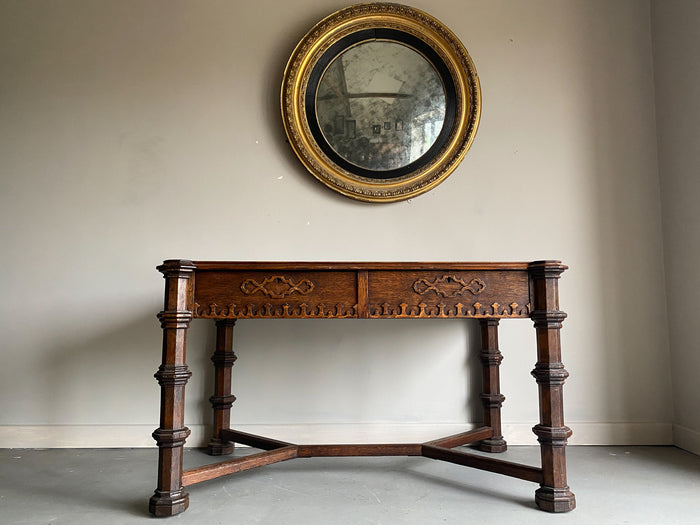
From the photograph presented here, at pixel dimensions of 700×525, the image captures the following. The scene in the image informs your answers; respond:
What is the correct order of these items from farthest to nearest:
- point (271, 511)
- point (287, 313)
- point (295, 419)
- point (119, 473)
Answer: point (295, 419) → point (119, 473) → point (287, 313) → point (271, 511)

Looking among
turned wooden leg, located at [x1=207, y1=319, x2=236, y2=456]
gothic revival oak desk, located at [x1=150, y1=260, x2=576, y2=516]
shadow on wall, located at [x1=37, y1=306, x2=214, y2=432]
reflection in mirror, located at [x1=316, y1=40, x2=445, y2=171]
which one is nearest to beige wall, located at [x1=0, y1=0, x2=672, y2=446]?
shadow on wall, located at [x1=37, y1=306, x2=214, y2=432]

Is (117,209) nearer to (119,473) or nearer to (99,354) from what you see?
(99,354)

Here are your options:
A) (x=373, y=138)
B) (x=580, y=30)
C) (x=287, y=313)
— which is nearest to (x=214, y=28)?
(x=373, y=138)

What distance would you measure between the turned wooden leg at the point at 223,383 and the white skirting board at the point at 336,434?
14 cm

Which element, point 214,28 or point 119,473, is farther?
point 214,28

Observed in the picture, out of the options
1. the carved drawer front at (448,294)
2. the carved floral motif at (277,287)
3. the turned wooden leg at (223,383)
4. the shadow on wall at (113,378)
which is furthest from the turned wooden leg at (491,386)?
the shadow on wall at (113,378)

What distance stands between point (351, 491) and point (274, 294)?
791 mm

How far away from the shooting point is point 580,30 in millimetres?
2781

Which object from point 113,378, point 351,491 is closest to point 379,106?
point 351,491

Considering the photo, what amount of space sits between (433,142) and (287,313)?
1.36 metres

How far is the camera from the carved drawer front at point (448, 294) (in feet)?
6.01

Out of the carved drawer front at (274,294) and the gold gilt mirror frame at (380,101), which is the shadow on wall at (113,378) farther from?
the gold gilt mirror frame at (380,101)

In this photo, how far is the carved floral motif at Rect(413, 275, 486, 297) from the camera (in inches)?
72.2

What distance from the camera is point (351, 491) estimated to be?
1865mm
